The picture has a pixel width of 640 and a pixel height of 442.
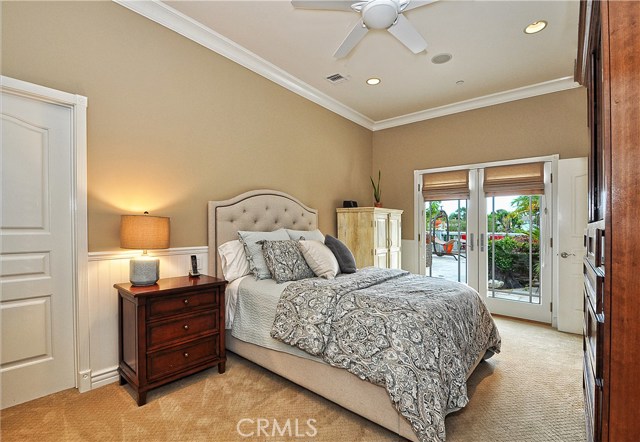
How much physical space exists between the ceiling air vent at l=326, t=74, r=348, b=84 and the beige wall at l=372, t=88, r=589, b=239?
1.69m

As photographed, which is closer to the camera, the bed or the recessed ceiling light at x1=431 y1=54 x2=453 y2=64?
the bed

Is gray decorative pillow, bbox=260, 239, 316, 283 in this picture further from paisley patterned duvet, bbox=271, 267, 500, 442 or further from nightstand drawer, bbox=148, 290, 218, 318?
nightstand drawer, bbox=148, 290, 218, 318

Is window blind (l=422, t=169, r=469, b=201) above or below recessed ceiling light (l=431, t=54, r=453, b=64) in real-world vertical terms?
below

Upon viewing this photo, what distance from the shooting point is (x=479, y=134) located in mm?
4352

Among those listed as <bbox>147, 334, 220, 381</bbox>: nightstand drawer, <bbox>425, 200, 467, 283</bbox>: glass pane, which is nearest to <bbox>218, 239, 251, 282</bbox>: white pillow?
<bbox>147, 334, 220, 381</bbox>: nightstand drawer

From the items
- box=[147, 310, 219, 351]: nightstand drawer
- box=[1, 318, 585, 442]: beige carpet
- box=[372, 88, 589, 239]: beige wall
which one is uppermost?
box=[372, 88, 589, 239]: beige wall

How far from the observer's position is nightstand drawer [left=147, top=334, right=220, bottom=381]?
82.7 inches

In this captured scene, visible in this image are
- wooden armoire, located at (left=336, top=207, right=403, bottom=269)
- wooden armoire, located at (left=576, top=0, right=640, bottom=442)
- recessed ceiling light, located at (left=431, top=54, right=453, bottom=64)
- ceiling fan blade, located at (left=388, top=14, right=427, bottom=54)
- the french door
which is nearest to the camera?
wooden armoire, located at (left=576, top=0, right=640, bottom=442)

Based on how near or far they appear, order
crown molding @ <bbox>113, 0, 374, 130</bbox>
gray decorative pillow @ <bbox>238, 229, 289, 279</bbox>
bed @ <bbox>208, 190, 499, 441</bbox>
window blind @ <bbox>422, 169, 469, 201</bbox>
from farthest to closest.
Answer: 1. window blind @ <bbox>422, 169, 469, 201</bbox>
2. gray decorative pillow @ <bbox>238, 229, 289, 279</bbox>
3. crown molding @ <bbox>113, 0, 374, 130</bbox>
4. bed @ <bbox>208, 190, 499, 441</bbox>

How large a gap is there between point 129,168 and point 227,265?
114cm

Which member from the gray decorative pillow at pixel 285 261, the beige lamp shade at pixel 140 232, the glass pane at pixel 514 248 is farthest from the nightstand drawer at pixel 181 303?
the glass pane at pixel 514 248

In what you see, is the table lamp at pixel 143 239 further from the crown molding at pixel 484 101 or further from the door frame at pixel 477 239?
the crown molding at pixel 484 101

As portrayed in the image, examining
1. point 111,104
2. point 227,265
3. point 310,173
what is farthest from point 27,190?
point 310,173

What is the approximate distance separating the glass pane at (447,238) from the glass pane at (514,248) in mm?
353
